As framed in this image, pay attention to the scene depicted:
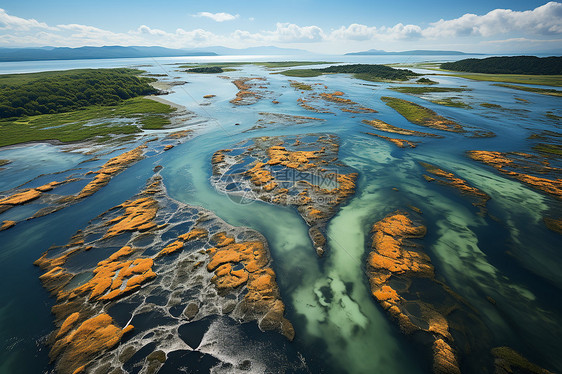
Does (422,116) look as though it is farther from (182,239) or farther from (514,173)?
(182,239)

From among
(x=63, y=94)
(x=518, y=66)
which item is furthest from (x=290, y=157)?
(x=518, y=66)

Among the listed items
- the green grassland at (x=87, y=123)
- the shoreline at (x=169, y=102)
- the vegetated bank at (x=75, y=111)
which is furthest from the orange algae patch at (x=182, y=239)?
the shoreline at (x=169, y=102)

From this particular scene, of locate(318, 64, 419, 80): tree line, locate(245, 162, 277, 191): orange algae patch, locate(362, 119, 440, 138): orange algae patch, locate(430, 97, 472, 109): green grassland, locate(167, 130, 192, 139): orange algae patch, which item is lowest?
locate(245, 162, 277, 191): orange algae patch

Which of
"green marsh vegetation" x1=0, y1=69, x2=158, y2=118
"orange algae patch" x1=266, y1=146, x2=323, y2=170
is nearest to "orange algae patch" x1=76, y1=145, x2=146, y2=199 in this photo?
"orange algae patch" x1=266, y1=146, x2=323, y2=170

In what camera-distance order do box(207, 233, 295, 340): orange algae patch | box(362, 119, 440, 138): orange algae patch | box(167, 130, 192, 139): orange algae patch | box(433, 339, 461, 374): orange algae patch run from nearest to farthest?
1. box(433, 339, 461, 374): orange algae patch
2. box(207, 233, 295, 340): orange algae patch
3. box(167, 130, 192, 139): orange algae patch
4. box(362, 119, 440, 138): orange algae patch

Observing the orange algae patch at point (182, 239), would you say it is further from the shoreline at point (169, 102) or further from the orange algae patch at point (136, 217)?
the shoreline at point (169, 102)

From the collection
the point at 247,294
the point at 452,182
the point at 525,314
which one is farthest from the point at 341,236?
the point at 452,182

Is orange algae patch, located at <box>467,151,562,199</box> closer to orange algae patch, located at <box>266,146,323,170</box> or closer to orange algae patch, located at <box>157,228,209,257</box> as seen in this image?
orange algae patch, located at <box>266,146,323,170</box>
